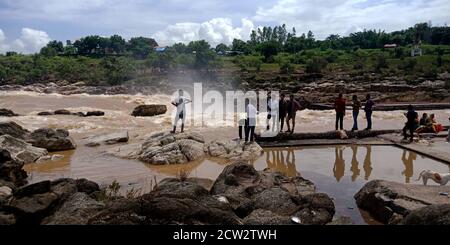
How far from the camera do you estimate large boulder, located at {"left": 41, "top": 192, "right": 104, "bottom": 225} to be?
199 inches

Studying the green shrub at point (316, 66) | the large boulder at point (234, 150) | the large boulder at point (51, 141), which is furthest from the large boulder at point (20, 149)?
the green shrub at point (316, 66)

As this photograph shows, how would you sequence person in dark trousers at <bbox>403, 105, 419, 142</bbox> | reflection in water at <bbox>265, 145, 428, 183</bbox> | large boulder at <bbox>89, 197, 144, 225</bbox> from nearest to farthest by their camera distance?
1. large boulder at <bbox>89, 197, 144, 225</bbox>
2. reflection in water at <bbox>265, 145, 428, 183</bbox>
3. person in dark trousers at <bbox>403, 105, 419, 142</bbox>

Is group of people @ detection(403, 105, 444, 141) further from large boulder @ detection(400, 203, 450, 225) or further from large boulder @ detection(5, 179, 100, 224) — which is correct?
large boulder @ detection(5, 179, 100, 224)

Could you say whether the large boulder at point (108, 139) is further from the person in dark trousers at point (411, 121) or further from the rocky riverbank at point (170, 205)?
the person in dark trousers at point (411, 121)

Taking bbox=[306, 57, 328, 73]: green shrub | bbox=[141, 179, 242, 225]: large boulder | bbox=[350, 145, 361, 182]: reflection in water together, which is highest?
bbox=[306, 57, 328, 73]: green shrub

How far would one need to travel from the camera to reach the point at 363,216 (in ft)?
21.3

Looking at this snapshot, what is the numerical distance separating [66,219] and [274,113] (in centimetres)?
935

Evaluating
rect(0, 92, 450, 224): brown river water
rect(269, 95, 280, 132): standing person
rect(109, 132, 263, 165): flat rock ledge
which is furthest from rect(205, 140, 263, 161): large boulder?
rect(269, 95, 280, 132): standing person

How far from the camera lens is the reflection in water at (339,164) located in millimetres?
9180

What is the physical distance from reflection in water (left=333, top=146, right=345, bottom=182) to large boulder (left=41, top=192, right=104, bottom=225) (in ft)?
17.3

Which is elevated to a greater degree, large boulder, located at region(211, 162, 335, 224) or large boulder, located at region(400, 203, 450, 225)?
large boulder, located at region(400, 203, 450, 225)

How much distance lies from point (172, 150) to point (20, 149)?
4.13 meters

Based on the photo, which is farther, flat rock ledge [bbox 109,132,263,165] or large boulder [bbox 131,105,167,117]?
large boulder [bbox 131,105,167,117]

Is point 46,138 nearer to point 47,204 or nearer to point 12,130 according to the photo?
point 12,130
